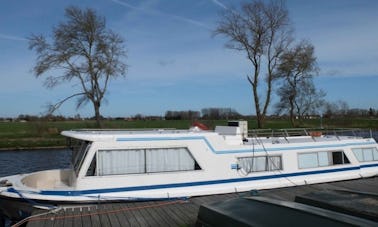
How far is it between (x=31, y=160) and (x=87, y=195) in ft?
64.7

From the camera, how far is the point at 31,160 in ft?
97.4

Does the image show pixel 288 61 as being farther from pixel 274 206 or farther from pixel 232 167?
pixel 274 206

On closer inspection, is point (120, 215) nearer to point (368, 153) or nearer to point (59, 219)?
point (59, 219)

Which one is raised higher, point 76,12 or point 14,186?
point 76,12

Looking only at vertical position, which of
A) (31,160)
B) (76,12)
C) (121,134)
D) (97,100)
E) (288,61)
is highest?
(76,12)

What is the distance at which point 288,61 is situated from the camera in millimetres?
40094

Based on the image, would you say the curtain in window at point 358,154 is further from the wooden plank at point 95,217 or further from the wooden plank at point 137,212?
the wooden plank at point 95,217

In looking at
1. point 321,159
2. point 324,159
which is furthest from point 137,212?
point 324,159

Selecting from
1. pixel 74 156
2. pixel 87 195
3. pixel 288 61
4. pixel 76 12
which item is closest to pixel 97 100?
pixel 76 12

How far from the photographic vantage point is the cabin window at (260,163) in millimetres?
14516

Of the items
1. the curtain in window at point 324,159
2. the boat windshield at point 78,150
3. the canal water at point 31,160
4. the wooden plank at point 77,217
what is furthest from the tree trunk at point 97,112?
the wooden plank at point 77,217

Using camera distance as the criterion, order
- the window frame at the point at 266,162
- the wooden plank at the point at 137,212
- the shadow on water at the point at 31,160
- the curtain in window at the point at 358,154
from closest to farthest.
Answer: the wooden plank at the point at 137,212
the window frame at the point at 266,162
the curtain in window at the point at 358,154
the shadow on water at the point at 31,160

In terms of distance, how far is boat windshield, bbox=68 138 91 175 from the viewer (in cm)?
1260

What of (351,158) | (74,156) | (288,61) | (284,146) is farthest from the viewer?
(288,61)
